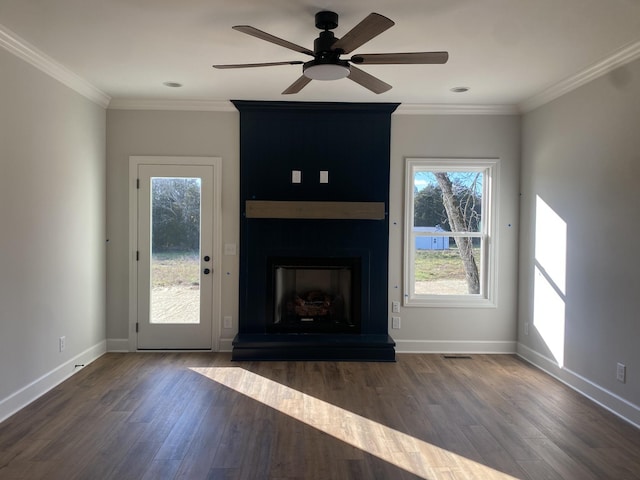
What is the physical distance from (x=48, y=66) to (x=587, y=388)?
5.13 m

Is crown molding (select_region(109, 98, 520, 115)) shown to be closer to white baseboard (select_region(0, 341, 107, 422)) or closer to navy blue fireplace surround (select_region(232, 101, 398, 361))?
navy blue fireplace surround (select_region(232, 101, 398, 361))

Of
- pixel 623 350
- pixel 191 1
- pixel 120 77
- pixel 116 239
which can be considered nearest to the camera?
pixel 191 1

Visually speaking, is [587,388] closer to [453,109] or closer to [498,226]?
[498,226]

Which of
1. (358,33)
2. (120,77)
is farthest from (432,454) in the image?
(120,77)

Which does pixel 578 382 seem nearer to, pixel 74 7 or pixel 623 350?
pixel 623 350

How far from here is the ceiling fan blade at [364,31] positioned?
2.07 meters

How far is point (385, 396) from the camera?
3.44 meters

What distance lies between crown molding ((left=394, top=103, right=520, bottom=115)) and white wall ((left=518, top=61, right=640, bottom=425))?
37cm

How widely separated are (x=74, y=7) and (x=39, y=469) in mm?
2681

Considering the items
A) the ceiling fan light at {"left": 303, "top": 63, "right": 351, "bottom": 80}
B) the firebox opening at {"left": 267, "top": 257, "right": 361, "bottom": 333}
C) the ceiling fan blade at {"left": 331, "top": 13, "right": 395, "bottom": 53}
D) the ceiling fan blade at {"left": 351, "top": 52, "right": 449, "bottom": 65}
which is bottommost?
the firebox opening at {"left": 267, "top": 257, "right": 361, "bottom": 333}

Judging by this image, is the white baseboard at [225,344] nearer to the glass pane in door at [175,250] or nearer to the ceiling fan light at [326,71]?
the glass pane in door at [175,250]

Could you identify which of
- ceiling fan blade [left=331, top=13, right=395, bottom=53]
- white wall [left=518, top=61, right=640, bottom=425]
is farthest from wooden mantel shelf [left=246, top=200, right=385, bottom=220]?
ceiling fan blade [left=331, top=13, right=395, bottom=53]

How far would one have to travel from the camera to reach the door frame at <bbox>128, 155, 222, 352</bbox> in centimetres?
455

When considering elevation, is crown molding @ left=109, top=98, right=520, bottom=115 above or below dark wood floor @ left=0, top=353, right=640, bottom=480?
above
